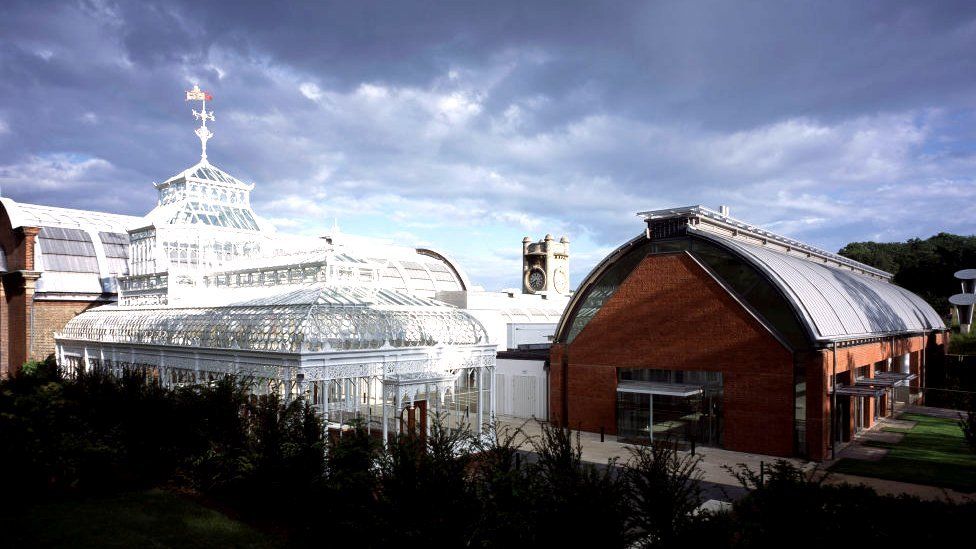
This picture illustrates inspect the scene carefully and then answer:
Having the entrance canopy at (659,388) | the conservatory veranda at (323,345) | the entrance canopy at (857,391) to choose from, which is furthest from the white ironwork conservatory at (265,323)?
the entrance canopy at (857,391)

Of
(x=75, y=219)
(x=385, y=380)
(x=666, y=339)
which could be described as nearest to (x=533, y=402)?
(x=666, y=339)

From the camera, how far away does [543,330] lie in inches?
1661

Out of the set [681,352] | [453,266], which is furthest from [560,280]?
[681,352]

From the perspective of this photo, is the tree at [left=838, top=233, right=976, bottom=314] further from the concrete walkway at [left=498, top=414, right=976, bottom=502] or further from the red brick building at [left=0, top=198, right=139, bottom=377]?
the red brick building at [left=0, top=198, right=139, bottom=377]

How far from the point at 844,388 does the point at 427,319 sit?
44.7 feet

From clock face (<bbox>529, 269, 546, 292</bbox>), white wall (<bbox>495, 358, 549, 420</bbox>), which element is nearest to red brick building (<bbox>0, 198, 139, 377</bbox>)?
white wall (<bbox>495, 358, 549, 420</bbox>)

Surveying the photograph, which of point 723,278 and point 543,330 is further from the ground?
→ point 723,278

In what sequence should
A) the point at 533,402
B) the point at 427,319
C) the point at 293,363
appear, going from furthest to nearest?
the point at 533,402
the point at 427,319
the point at 293,363

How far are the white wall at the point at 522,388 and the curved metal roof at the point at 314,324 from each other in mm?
6365

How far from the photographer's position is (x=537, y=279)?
242 feet

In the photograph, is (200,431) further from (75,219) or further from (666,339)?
(75,219)

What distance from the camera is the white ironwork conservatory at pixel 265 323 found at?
52.6ft

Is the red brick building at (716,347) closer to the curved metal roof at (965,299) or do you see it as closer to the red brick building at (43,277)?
the curved metal roof at (965,299)

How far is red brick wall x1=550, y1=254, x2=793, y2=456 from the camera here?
19.3 m
